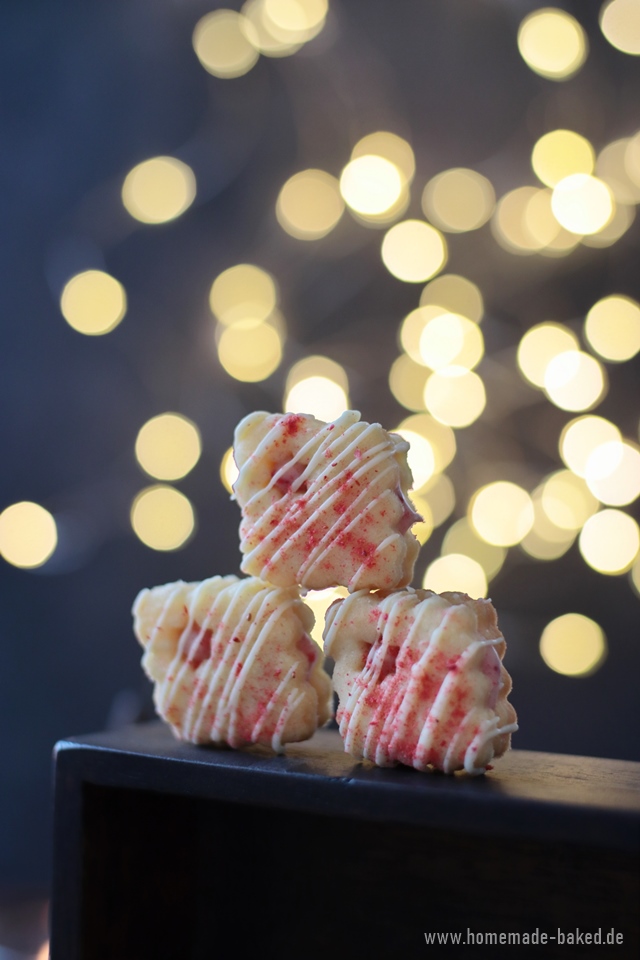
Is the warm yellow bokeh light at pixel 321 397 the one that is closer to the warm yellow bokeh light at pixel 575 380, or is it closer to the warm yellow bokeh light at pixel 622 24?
the warm yellow bokeh light at pixel 575 380

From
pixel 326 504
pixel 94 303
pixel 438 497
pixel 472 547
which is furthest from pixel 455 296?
pixel 326 504

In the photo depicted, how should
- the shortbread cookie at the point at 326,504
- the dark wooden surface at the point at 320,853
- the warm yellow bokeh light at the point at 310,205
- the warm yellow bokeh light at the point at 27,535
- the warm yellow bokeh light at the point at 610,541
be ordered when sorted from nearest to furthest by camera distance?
the dark wooden surface at the point at 320,853 → the shortbread cookie at the point at 326,504 → the warm yellow bokeh light at the point at 610,541 → the warm yellow bokeh light at the point at 310,205 → the warm yellow bokeh light at the point at 27,535

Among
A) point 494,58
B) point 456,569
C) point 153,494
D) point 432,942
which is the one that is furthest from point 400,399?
point 432,942

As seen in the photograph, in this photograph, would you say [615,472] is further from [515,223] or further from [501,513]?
[515,223]

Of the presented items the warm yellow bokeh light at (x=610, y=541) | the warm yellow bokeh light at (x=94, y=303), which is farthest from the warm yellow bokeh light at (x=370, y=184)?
the warm yellow bokeh light at (x=610, y=541)

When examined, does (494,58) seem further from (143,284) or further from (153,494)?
(153,494)

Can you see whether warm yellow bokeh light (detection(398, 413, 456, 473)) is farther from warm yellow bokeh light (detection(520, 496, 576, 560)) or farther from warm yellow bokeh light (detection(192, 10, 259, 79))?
warm yellow bokeh light (detection(192, 10, 259, 79))

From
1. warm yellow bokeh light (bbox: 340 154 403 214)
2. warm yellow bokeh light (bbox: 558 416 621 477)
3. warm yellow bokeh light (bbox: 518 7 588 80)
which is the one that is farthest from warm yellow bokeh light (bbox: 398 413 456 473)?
warm yellow bokeh light (bbox: 518 7 588 80)
